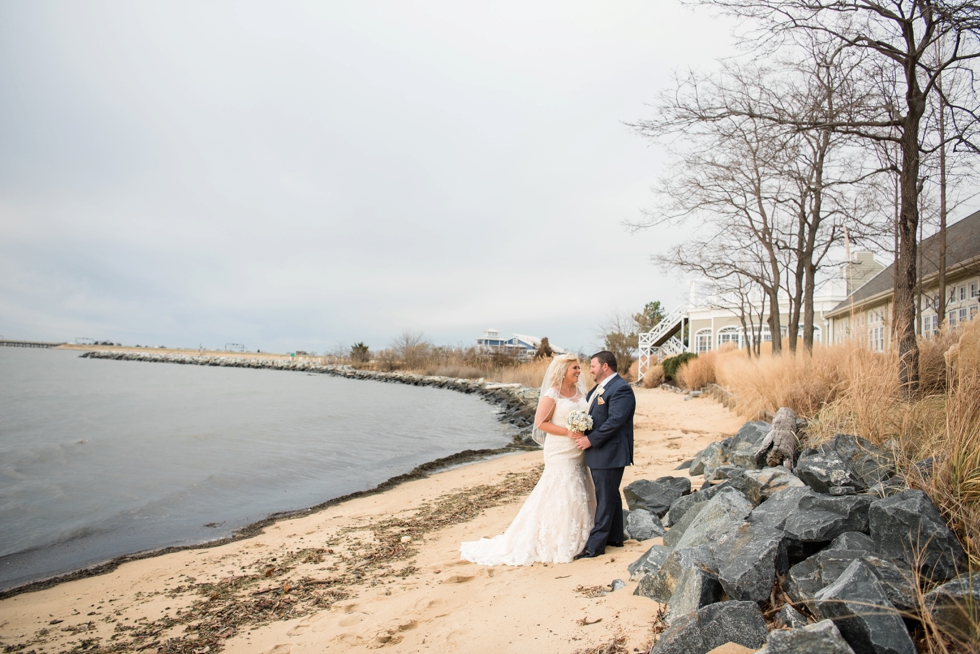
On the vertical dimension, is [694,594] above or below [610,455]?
below

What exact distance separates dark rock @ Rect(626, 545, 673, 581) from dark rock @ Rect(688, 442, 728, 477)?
Result: 3.97m

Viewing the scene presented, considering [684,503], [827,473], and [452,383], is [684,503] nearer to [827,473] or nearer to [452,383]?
[827,473]

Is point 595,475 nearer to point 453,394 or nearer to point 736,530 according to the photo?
point 736,530

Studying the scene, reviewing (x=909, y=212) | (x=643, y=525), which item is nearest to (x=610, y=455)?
(x=643, y=525)

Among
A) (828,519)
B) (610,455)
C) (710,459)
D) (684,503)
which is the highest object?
(610,455)

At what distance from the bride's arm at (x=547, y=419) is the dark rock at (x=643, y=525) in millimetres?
1365

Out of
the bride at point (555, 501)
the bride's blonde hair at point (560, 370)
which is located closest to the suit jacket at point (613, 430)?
the bride at point (555, 501)

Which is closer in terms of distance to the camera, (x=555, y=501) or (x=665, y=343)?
(x=555, y=501)

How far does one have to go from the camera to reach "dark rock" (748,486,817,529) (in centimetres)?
435

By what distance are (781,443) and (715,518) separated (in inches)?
107

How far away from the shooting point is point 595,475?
19.8ft

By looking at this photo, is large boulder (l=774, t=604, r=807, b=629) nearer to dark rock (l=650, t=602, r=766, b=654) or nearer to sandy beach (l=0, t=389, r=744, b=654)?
dark rock (l=650, t=602, r=766, b=654)

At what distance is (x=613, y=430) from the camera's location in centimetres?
588

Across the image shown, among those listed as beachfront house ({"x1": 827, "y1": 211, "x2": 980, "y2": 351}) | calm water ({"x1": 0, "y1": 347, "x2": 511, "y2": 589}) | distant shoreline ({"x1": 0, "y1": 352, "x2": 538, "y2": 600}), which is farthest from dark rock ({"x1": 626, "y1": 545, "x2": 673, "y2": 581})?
beachfront house ({"x1": 827, "y1": 211, "x2": 980, "y2": 351})
